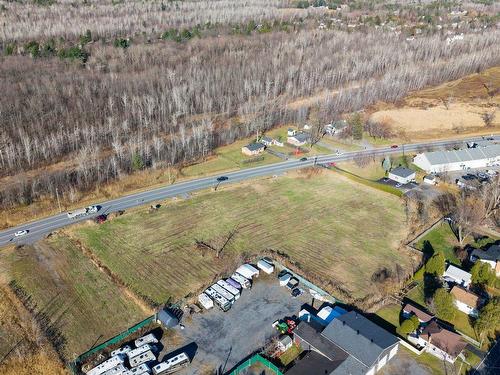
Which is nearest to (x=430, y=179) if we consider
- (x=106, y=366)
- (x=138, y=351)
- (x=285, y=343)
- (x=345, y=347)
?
(x=345, y=347)

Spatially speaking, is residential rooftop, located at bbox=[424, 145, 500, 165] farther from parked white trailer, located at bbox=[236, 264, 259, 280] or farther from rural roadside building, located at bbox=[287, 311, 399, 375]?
rural roadside building, located at bbox=[287, 311, 399, 375]

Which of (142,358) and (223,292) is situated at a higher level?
(223,292)

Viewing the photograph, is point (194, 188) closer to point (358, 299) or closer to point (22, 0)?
point (358, 299)

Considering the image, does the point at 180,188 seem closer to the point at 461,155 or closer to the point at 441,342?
the point at 441,342

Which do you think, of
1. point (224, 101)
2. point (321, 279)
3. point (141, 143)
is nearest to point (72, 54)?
point (224, 101)

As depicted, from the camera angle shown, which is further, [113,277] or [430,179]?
[430,179]

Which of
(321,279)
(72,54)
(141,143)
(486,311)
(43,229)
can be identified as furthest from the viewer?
(72,54)
